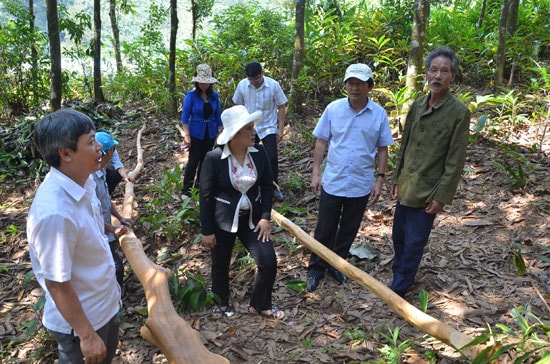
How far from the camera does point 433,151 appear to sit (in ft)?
11.3

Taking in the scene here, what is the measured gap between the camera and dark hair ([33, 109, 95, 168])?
6.18ft

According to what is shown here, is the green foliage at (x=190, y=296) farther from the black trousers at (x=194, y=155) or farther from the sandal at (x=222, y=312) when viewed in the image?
the black trousers at (x=194, y=155)

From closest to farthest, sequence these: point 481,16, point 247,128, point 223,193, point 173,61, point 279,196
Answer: point 247,128
point 223,193
point 279,196
point 173,61
point 481,16

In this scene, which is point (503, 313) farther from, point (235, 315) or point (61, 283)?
point (61, 283)

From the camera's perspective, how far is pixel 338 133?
13.0 ft

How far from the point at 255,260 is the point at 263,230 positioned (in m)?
0.26

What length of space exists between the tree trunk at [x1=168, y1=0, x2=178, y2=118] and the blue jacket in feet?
10.4

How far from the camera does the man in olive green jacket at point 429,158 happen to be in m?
3.29

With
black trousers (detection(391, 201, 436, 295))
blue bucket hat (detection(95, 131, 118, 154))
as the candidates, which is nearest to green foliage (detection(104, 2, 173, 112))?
blue bucket hat (detection(95, 131, 118, 154))

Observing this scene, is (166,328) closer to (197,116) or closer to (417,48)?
(197,116)

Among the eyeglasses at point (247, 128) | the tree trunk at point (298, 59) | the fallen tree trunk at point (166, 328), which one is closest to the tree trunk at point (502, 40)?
the tree trunk at point (298, 59)

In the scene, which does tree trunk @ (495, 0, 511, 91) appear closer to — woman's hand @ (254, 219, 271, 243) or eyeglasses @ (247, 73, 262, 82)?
eyeglasses @ (247, 73, 262, 82)

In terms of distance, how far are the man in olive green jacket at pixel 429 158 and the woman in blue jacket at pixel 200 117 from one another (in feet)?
10.5

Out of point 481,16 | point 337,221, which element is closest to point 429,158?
point 337,221
